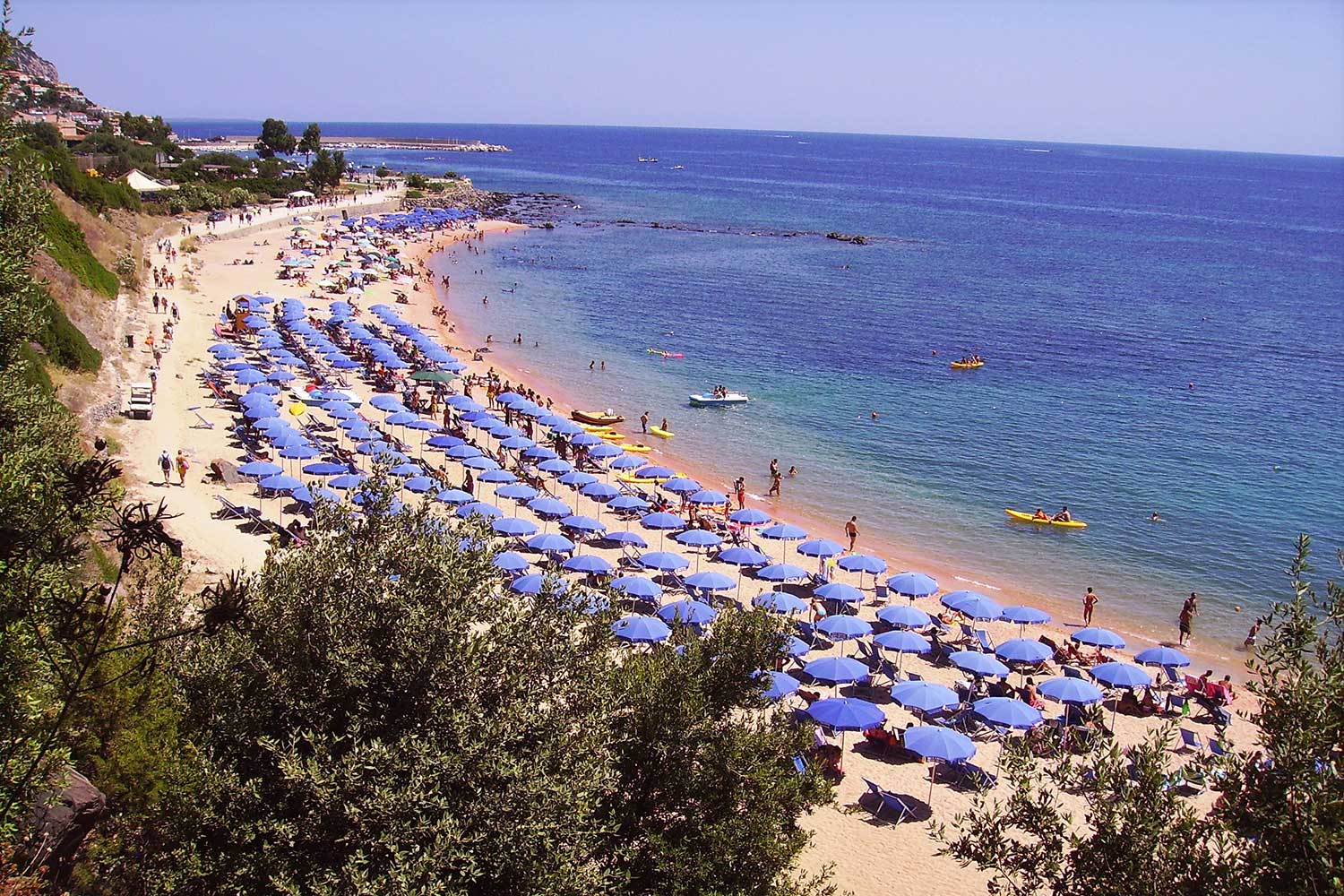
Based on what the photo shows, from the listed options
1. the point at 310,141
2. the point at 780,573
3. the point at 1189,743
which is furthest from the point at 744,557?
the point at 310,141

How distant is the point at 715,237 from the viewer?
96062 mm

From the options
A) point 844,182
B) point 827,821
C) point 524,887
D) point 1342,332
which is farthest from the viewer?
point 844,182

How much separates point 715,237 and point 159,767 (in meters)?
90.5

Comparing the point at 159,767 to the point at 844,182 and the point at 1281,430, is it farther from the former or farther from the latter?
the point at 844,182

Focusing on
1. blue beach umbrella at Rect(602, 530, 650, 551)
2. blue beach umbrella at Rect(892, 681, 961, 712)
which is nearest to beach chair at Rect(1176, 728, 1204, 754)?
blue beach umbrella at Rect(892, 681, 961, 712)

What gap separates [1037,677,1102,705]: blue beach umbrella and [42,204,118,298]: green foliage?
33.1 m

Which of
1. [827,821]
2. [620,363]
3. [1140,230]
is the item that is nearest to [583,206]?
[1140,230]

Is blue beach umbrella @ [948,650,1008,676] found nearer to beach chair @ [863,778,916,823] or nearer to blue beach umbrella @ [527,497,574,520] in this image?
beach chair @ [863,778,916,823]

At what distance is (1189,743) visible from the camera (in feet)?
56.0

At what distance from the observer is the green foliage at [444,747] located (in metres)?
7.24

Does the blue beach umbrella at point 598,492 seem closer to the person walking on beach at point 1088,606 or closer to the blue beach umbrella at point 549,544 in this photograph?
the blue beach umbrella at point 549,544

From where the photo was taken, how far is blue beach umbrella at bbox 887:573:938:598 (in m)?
21.3

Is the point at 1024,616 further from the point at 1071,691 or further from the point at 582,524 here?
the point at 582,524

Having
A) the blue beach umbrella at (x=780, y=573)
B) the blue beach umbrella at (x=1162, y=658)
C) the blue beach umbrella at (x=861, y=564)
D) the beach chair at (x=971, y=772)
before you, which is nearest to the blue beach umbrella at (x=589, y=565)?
the blue beach umbrella at (x=780, y=573)
